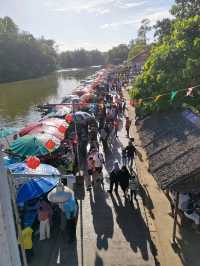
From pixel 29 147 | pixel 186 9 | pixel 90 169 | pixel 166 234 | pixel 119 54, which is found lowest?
pixel 119 54

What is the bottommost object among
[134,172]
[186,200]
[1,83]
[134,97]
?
[1,83]

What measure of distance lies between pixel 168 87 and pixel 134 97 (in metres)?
3.28

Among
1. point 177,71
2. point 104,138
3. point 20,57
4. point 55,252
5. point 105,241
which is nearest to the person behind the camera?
point 55,252

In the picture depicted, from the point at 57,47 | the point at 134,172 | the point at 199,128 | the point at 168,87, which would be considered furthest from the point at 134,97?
the point at 57,47

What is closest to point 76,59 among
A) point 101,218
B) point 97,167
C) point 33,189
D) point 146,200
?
point 97,167

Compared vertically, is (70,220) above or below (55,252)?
above

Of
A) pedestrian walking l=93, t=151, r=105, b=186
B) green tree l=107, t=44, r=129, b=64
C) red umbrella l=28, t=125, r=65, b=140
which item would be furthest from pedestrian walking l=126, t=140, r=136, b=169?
green tree l=107, t=44, r=129, b=64

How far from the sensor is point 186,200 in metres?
10.5

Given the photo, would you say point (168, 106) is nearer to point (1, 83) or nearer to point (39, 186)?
point (39, 186)

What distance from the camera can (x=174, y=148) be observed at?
37.9ft

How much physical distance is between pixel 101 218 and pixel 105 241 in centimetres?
142

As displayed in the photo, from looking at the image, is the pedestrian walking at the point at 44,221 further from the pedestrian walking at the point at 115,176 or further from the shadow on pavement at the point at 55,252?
the pedestrian walking at the point at 115,176

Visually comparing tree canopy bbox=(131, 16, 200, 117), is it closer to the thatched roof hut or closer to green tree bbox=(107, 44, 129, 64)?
the thatched roof hut

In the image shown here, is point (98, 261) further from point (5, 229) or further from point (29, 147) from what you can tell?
point (5, 229)
